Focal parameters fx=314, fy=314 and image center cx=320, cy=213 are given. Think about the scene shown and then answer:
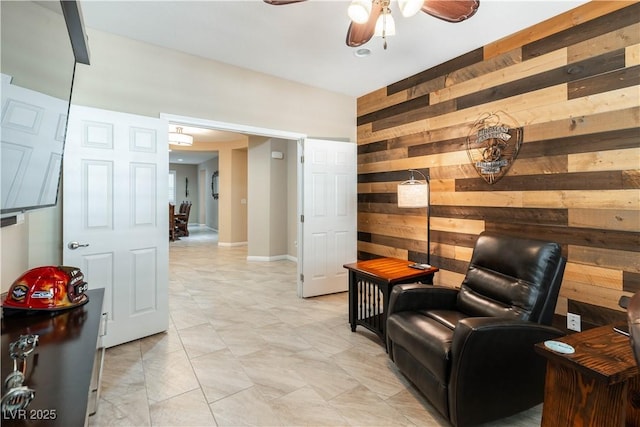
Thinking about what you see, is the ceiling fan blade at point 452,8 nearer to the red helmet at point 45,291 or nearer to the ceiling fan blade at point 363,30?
the ceiling fan blade at point 363,30

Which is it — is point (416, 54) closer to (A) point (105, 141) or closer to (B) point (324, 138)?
(B) point (324, 138)

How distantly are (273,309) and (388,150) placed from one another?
2.46 m

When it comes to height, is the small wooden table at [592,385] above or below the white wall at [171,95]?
below

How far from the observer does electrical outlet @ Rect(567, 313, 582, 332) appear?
2.37m

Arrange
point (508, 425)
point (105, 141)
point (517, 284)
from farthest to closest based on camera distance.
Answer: point (105, 141) → point (517, 284) → point (508, 425)

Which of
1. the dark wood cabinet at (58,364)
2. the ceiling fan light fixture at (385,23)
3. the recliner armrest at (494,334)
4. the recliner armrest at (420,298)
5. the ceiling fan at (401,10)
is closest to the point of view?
the dark wood cabinet at (58,364)

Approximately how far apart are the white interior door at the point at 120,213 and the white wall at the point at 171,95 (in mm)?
→ 196

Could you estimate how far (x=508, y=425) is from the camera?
5.98 feet

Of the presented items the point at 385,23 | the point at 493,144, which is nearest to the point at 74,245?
the point at 385,23

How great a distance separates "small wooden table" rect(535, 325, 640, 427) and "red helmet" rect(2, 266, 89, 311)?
231 centimetres

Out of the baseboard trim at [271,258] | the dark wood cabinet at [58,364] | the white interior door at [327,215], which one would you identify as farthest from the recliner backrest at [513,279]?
the baseboard trim at [271,258]

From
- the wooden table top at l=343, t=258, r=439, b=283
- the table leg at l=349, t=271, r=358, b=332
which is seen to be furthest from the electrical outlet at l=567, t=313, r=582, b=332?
the table leg at l=349, t=271, r=358, b=332

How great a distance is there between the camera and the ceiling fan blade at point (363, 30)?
208 cm

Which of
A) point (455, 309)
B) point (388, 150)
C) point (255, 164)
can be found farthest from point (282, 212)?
point (455, 309)
